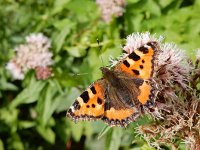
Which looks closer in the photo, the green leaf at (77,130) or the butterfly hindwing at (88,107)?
the butterfly hindwing at (88,107)

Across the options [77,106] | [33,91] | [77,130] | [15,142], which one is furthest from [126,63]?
[15,142]

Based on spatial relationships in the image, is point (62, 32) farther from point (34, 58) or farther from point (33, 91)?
point (33, 91)

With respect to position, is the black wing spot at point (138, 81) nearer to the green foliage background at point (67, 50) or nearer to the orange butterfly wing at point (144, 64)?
the orange butterfly wing at point (144, 64)

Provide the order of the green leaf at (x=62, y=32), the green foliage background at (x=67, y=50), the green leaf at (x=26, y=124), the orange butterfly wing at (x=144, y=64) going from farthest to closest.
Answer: the green leaf at (x=26, y=124)
the green leaf at (x=62, y=32)
the green foliage background at (x=67, y=50)
the orange butterfly wing at (x=144, y=64)

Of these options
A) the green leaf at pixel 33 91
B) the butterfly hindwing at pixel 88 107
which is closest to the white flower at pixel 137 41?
the butterfly hindwing at pixel 88 107

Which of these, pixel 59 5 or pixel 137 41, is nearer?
pixel 137 41

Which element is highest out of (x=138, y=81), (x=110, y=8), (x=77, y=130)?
(x=110, y=8)
